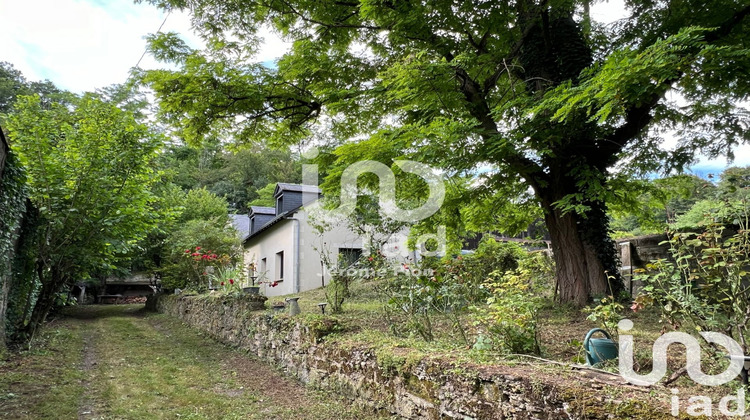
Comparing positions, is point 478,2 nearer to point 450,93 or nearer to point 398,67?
point 450,93

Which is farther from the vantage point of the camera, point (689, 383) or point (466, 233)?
point (466, 233)

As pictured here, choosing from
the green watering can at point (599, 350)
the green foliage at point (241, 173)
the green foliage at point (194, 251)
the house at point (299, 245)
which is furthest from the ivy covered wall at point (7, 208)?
the green foliage at point (241, 173)

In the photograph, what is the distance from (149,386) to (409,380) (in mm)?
3724

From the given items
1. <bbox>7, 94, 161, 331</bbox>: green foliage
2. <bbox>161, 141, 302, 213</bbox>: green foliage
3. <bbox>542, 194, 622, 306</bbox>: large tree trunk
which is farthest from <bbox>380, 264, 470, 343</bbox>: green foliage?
<bbox>161, 141, 302, 213</bbox>: green foliage

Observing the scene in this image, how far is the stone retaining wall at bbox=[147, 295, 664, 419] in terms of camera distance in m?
2.47

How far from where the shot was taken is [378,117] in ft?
26.5

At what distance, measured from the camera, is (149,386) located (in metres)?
5.28

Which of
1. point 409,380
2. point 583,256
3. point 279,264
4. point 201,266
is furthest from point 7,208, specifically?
point 279,264

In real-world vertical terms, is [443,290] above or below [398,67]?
below

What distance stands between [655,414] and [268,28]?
774cm

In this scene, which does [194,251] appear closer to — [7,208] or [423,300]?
[7,208]

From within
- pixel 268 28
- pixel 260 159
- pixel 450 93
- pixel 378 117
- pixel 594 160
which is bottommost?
pixel 594 160

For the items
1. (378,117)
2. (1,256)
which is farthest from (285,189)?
(1,256)

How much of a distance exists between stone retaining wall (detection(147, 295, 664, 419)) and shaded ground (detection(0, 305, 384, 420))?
0.24 m
